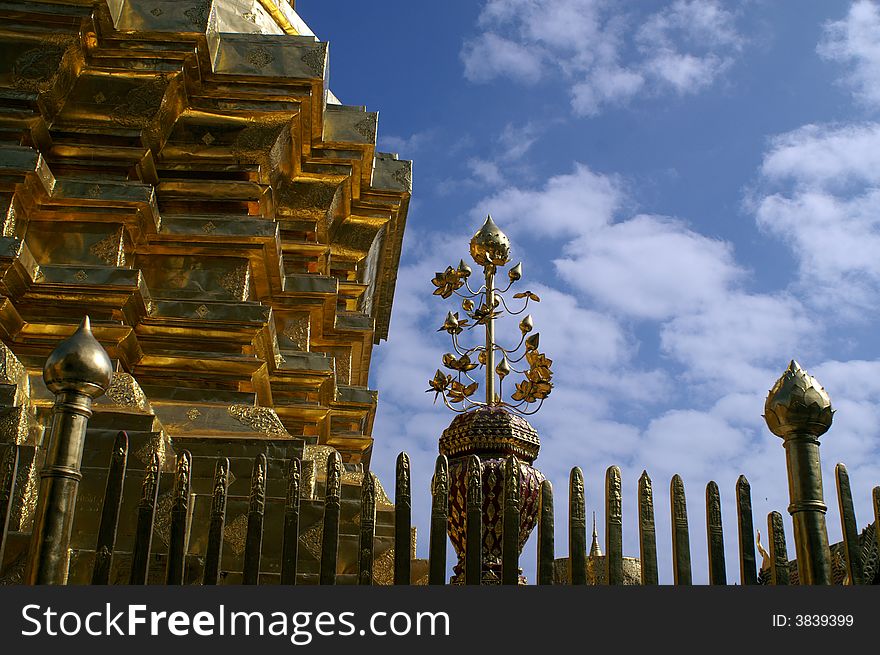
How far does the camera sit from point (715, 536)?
5.43m

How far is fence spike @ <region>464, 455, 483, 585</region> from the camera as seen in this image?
17.3ft

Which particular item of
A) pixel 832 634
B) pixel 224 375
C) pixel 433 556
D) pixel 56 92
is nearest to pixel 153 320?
pixel 224 375

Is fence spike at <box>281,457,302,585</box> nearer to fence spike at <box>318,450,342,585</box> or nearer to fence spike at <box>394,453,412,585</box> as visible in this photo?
fence spike at <box>318,450,342,585</box>

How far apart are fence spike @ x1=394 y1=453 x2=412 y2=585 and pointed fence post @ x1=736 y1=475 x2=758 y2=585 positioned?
1.66 m

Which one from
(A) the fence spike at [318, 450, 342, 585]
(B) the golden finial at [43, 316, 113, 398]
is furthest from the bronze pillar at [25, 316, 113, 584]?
(A) the fence spike at [318, 450, 342, 585]

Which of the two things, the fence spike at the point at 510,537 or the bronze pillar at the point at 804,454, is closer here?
the bronze pillar at the point at 804,454

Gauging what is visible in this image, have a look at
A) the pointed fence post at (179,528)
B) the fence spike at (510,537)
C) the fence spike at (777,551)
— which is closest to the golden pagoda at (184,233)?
the pointed fence post at (179,528)

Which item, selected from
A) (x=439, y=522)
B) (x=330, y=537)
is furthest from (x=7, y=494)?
(x=439, y=522)

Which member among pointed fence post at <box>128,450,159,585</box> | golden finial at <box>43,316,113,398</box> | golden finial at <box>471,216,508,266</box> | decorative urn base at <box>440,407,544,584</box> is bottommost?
pointed fence post at <box>128,450,159,585</box>

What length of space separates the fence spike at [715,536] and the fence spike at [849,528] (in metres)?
0.66

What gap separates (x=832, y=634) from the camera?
4457mm

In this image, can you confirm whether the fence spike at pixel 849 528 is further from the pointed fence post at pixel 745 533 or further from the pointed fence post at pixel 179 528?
the pointed fence post at pixel 179 528

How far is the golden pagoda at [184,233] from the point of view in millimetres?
7770

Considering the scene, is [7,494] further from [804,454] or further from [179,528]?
[804,454]
